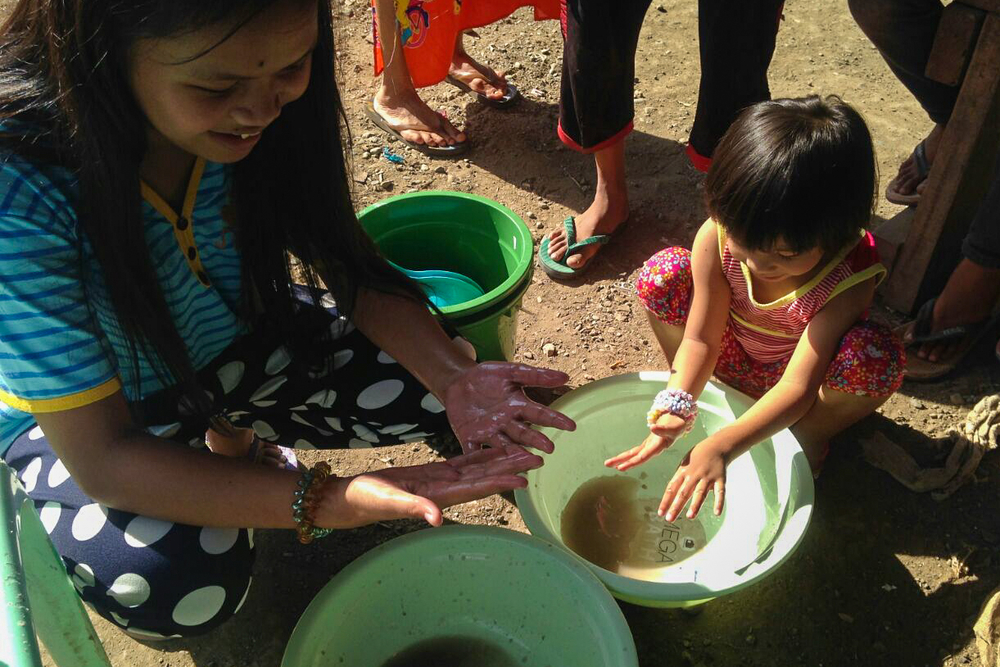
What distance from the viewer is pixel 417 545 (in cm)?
135

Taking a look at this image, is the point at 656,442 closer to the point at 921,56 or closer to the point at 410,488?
the point at 410,488

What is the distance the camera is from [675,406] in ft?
5.02

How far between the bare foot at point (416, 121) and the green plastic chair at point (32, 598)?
6.37ft

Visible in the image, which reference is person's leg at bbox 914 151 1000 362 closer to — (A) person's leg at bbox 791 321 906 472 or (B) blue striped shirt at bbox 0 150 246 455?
(A) person's leg at bbox 791 321 906 472

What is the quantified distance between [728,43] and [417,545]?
4.43 feet

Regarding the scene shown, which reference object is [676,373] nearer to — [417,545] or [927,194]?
[417,545]

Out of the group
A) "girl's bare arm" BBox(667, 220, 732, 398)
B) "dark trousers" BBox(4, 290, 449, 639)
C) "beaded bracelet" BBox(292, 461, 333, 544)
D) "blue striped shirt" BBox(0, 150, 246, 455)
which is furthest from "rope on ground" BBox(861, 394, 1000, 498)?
"blue striped shirt" BBox(0, 150, 246, 455)

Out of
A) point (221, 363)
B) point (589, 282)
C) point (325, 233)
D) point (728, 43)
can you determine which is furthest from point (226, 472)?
point (728, 43)

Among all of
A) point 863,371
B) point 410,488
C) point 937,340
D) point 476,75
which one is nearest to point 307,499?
point 410,488

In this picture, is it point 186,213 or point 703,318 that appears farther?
point 703,318

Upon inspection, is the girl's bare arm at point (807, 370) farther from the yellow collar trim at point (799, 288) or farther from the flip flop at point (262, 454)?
the flip flop at point (262, 454)

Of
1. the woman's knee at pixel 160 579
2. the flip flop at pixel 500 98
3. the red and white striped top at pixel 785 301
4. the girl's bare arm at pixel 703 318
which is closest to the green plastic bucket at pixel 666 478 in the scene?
the girl's bare arm at pixel 703 318

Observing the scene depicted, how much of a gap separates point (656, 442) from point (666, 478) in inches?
14.0

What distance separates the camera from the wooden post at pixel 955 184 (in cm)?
170
